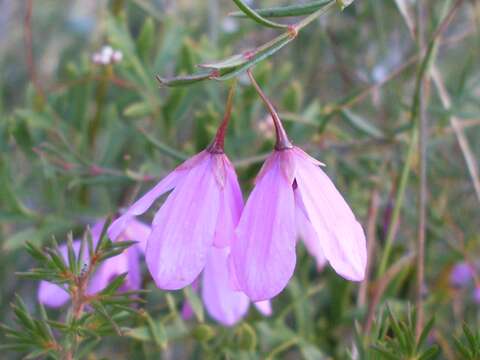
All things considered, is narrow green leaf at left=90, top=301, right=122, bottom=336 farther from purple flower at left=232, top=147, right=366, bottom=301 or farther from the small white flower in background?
the small white flower in background

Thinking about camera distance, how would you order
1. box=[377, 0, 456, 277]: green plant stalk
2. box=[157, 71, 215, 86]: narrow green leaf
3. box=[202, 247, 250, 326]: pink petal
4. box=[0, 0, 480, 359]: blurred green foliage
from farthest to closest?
box=[0, 0, 480, 359]: blurred green foliage
box=[377, 0, 456, 277]: green plant stalk
box=[202, 247, 250, 326]: pink petal
box=[157, 71, 215, 86]: narrow green leaf

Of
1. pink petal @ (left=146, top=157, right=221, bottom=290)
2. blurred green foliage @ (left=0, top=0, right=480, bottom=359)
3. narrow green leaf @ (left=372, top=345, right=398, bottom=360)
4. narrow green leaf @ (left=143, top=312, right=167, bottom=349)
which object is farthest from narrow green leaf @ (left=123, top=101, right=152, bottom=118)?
narrow green leaf @ (left=372, top=345, right=398, bottom=360)

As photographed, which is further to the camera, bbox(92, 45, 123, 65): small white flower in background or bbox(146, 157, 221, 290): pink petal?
bbox(92, 45, 123, 65): small white flower in background

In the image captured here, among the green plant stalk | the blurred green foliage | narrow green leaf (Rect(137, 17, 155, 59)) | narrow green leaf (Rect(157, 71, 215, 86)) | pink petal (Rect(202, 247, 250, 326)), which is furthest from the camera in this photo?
narrow green leaf (Rect(137, 17, 155, 59))

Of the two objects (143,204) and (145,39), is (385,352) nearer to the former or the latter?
(143,204)

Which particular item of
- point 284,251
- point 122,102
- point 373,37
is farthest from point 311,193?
point 373,37

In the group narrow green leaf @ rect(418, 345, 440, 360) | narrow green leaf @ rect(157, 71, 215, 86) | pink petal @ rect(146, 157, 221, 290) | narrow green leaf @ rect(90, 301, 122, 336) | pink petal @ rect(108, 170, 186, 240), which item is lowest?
narrow green leaf @ rect(418, 345, 440, 360)

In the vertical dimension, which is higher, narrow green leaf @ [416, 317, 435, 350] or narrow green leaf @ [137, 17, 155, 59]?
narrow green leaf @ [137, 17, 155, 59]

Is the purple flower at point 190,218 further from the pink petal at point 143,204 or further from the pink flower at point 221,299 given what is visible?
the pink flower at point 221,299
